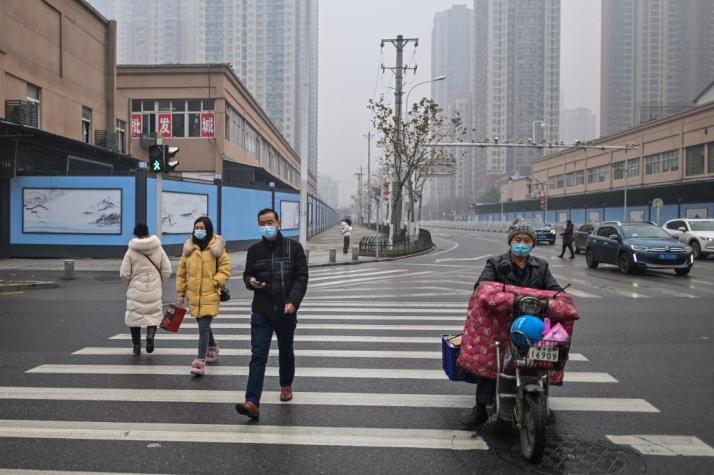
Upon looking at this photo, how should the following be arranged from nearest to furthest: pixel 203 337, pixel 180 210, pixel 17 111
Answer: pixel 203 337, pixel 17 111, pixel 180 210

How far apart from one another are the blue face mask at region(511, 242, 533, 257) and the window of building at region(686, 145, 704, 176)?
5480 centimetres

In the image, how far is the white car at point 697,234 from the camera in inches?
1029

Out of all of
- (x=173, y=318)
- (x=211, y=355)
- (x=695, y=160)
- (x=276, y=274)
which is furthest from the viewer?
(x=695, y=160)

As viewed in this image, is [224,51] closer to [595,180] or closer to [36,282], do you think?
[595,180]

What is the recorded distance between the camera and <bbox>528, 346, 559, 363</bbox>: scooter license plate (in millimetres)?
4402

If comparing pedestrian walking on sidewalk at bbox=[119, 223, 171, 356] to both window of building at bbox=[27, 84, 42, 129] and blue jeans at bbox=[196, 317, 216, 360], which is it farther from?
window of building at bbox=[27, 84, 42, 129]

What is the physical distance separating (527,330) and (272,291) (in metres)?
2.24

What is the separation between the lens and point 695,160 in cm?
5341

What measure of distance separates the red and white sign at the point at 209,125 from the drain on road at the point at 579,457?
119 ft

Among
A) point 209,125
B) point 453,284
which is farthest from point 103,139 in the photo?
point 453,284

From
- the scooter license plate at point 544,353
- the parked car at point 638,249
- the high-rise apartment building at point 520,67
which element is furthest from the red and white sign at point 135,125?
the high-rise apartment building at point 520,67

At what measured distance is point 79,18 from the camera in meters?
30.1

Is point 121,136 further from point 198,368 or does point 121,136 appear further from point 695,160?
point 695,160

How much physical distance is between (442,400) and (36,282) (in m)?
13.5
